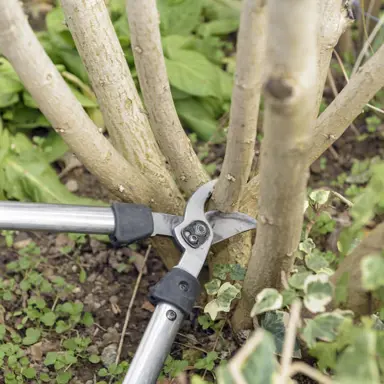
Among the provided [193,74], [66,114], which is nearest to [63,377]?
[66,114]

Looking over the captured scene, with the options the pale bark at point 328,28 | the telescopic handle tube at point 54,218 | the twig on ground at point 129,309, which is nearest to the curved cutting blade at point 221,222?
the telescopic handle tube at point 54,218

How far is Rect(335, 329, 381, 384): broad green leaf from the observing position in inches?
22.6

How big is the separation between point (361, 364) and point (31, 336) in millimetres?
1021

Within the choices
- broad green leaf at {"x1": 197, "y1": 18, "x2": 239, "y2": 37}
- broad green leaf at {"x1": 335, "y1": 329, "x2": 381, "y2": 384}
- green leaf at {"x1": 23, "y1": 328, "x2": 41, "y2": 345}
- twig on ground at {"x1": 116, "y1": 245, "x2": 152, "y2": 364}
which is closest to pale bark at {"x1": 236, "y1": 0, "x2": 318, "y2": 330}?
broad green leaf at {"x1": 335, "y1": 329, "x2": 381, "y2": 384}

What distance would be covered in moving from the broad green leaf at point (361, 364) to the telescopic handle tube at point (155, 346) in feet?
1.63

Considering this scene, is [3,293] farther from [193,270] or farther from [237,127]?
[237,127]

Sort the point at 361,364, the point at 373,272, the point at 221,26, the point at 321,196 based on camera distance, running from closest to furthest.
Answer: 1. the point at 361,364
2. the point at 373,272
3. the point at 321,196
4. the point at 221,26

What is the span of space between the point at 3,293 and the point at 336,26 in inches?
39.6

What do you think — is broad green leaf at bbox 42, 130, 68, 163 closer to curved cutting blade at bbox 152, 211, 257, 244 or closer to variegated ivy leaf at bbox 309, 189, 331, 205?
curved cutting blade at bbox 152, 211, 257, 244

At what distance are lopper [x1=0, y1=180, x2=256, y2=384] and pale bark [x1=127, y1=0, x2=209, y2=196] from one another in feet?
0.32

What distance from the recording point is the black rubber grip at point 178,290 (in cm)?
108

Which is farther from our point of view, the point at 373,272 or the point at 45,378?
the point at 45,378

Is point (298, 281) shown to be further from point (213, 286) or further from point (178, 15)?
point (178, 15)

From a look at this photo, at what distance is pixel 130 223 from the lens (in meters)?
1.14
